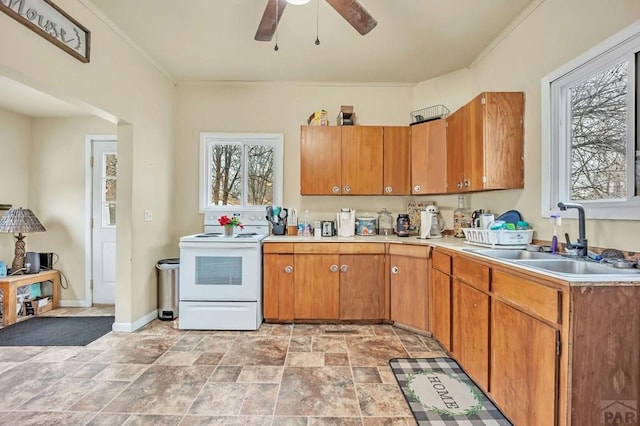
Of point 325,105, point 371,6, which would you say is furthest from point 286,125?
point 371,6

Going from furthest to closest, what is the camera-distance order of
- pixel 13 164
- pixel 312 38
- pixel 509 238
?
→ pixel 13 164
pixel 312 38
pixel 509 238

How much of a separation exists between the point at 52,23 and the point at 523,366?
3.49 meters

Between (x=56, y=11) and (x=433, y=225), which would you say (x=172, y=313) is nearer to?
(x=56, y=11)

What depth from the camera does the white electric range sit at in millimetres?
2936

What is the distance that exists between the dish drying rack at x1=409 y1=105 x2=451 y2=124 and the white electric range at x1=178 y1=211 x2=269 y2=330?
7.24 ft

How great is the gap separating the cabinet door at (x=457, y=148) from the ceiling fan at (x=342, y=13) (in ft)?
3.97

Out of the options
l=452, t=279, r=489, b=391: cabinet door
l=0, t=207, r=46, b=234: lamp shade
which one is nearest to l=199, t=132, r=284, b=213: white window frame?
l=0, t=207, r=46, b=234: lamp shade

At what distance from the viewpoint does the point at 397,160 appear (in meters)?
3.34

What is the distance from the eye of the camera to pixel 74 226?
12.3ft

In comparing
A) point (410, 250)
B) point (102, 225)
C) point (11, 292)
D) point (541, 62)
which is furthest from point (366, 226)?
point (11, 292)

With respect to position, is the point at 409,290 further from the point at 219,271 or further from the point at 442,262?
the point at 219,271

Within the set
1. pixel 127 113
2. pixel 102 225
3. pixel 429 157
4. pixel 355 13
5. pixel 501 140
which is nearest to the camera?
pixel 355 13

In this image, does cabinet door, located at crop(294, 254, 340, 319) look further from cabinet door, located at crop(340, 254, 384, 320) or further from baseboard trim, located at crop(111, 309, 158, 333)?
baseboard trim, located at crop(111, 309, 158, 333)

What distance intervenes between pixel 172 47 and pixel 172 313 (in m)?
2.69
